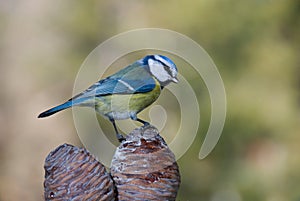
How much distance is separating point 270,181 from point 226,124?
0.99ft

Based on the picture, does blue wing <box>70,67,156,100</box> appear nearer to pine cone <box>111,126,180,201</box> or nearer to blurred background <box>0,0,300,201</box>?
pine cone <box>111,126,180,201</box>

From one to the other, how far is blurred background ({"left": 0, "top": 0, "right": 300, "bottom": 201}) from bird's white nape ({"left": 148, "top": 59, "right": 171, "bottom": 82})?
1417 millimetres

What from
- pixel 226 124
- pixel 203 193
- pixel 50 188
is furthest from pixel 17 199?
pixel 50 188

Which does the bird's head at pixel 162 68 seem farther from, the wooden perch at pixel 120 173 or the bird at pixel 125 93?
the wooden perch at pixel 120 173

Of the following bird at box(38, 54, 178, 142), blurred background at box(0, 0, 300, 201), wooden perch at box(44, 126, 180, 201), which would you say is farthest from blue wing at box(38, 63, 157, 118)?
blurred background at box(0, 0, 300, 201)

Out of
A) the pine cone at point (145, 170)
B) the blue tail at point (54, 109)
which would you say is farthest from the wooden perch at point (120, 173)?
the blue tail at point (54, 109)

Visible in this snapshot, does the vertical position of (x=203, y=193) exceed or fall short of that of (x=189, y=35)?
it falls short

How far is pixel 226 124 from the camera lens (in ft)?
8.07

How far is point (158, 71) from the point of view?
3.01 ft

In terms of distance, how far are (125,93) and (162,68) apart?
105 millimetres

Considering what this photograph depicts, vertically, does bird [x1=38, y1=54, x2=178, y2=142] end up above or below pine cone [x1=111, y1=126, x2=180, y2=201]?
above

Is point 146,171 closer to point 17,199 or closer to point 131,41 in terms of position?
point 131,41

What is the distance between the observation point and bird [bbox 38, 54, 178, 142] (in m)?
0.94

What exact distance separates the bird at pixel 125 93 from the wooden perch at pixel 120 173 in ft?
0.66
